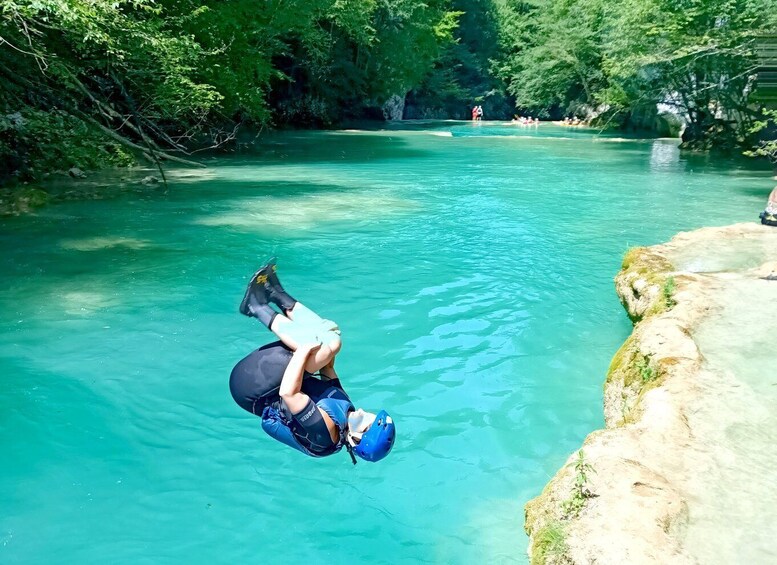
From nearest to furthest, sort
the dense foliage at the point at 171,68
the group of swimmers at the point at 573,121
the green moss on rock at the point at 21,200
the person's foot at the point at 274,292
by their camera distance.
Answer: the person's foot at the point at 274,292 → the dense foliage at the point at 171,68 → the green moss on rock at the point at 21,200 → the group of swimmers at the point at 573,121

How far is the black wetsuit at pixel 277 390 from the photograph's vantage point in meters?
4.18

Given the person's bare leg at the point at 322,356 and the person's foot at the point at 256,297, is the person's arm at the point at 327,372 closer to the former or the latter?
the person's bare leg at the point at 322,356

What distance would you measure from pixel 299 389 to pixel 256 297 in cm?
65

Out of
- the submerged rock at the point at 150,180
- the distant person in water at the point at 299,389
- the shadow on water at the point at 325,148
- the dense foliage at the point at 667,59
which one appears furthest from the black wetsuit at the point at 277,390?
the shadow on water at the point at 325,148

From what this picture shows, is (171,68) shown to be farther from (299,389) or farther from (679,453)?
(679,453)

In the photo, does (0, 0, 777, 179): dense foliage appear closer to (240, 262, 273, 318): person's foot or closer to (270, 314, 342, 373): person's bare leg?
(240, 262, 273, 318): person's foot

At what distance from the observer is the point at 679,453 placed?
4105 millimetres

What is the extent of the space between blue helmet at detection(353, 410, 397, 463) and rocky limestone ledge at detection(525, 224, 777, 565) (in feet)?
3.04

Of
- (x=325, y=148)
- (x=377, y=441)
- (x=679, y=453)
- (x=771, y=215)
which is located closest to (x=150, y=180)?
(x=325, y=148)

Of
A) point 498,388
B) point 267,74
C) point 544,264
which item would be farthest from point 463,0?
point 498,388

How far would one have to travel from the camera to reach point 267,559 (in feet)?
14.7

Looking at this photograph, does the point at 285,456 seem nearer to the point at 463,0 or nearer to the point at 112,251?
the point at 112,251

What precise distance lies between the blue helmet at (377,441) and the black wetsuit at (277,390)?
0.77ft

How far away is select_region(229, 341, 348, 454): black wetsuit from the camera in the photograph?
4176mm
